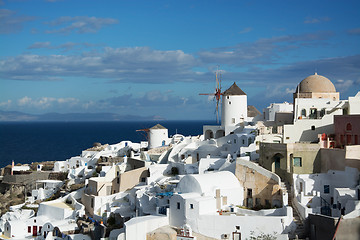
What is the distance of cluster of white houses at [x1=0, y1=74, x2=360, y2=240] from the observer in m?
29.6

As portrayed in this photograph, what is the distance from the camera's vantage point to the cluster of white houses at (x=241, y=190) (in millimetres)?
29594

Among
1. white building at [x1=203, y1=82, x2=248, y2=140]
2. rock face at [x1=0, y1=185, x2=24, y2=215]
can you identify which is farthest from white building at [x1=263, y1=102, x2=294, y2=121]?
rock face at [x1=0, y1=185, x2=24, y2=215]

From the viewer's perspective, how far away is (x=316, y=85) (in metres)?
44.9

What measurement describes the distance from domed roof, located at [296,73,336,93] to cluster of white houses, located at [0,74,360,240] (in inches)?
3.5

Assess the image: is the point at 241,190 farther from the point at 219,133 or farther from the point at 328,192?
the point at 219,133

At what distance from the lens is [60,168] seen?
5550 cm

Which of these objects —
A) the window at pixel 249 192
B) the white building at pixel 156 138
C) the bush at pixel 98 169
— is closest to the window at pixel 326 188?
the window at pixel 249 192

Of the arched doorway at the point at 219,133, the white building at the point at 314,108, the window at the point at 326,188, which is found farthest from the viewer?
the arched doorway at the point at 219,133

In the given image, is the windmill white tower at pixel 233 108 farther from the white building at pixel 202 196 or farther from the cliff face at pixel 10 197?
the cliff face at pixel 10 197

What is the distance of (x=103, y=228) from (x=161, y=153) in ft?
54.0

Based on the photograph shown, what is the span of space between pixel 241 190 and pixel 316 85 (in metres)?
16.2

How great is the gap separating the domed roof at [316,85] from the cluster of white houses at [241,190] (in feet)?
0.29

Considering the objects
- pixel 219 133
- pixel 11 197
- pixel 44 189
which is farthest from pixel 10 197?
pixel 219 133

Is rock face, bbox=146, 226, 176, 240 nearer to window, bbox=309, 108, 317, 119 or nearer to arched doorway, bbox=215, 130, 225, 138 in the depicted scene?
window, bbox=309, 108, 317, 119
